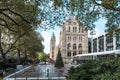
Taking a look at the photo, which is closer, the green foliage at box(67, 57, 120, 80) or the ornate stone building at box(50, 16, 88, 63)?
the green foliage at box(67, 57, 120, 80)

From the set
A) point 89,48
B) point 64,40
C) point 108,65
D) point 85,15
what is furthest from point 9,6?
point 89,48

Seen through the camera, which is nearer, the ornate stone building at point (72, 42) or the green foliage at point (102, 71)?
the green foliage at point (102, 71)

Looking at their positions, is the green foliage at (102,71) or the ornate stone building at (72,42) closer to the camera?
the green foliage at (102,71)

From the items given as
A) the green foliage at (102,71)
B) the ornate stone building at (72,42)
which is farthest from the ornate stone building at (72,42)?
the green foliage at (102,71)

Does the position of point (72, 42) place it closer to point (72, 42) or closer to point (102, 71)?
point (72, 42)

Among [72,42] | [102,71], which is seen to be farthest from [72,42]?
[102,71]

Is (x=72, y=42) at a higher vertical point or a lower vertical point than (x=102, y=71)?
higher

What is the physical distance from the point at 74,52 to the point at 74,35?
8167 mm

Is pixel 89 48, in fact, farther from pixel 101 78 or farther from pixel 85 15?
pixel 101 78

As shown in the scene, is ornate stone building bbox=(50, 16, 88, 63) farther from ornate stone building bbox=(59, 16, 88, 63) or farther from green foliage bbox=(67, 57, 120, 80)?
green foliage bbox=(67, 57, 120, 80)

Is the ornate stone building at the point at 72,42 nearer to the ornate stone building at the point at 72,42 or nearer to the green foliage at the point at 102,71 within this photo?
the ornate stone building at the point at 72,42

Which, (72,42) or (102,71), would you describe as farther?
(72,42)

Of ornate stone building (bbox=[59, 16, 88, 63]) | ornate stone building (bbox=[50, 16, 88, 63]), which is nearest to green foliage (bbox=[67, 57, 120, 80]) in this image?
ornate stone building (bbox=[50, 16, 88, 63])

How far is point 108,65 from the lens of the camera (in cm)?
765
